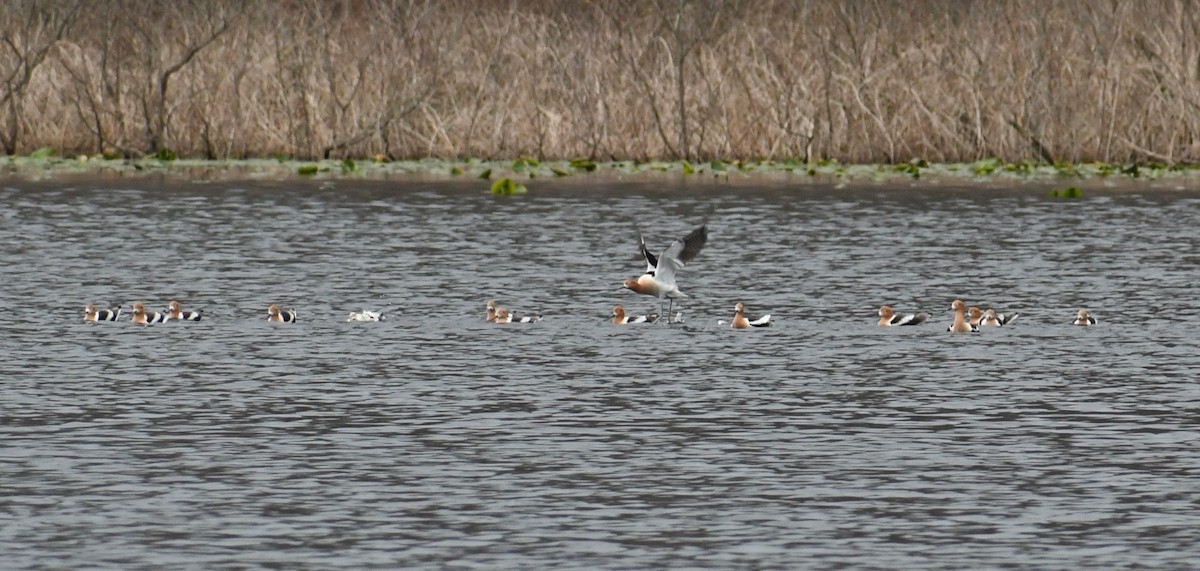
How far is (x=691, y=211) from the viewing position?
98.6ft

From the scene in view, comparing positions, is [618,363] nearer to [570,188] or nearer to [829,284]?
[829,284]

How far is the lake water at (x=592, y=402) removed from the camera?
10500mm

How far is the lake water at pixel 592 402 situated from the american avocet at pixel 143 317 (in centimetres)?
29

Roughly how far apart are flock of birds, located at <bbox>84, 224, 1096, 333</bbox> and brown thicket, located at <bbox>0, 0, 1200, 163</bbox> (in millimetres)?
15694

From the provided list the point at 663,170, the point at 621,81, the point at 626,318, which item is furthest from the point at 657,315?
the point at 621,81

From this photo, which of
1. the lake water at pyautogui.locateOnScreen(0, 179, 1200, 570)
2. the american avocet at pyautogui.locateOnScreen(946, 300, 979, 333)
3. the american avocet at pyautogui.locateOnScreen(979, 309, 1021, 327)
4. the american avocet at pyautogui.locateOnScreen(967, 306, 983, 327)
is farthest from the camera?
the american avocet at pyautogui.locateOnScreen(979, 309, 1021, 327)

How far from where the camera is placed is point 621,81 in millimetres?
35844

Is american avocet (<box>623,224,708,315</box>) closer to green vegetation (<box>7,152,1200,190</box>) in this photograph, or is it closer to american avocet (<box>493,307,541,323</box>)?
american avocet (<box>493,307,541,323</box>)

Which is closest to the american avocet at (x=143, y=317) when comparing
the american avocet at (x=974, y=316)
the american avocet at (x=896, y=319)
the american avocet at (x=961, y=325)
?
the american avocet at (x=896, y=319)

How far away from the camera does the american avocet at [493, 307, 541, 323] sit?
61.6ft

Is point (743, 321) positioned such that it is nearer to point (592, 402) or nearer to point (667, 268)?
point (667, 268)

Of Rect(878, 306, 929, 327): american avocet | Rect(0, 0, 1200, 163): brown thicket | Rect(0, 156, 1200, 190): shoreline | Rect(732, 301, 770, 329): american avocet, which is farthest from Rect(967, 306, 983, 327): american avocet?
Rect(0, 0, 1200, 163): brown thicket

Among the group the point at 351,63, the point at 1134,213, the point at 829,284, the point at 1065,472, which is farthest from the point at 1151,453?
the point at 351,63

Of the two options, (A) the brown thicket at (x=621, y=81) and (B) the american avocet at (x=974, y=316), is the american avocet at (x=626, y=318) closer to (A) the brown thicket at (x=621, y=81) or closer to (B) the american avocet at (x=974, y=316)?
(B) the american avocet at (x=974, y=316)
